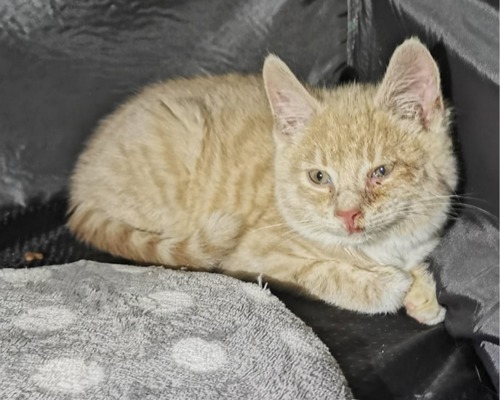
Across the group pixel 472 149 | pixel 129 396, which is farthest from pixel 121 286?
pixel 472 149

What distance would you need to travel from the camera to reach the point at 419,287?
65.5 inches

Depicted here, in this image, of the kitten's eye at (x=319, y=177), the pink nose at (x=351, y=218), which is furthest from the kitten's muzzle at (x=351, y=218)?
the kitten's eye at (x=319, y=177)

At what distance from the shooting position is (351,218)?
1531 millimetres

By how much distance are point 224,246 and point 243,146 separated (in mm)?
301

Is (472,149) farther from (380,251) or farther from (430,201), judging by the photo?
(380,251)

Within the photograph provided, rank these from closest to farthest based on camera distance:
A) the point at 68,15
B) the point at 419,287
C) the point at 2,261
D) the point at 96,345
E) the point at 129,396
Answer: the point at 129,396, the point at 96,345, the point at 419,287, the point at 2,261, the point at 68,15

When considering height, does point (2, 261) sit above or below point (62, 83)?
below

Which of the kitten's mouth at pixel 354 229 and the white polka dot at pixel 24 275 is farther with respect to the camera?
the white polka dot at pixel 24 275

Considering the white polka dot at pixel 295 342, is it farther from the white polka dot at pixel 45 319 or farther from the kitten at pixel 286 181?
the white polka dot at pixel 45 319

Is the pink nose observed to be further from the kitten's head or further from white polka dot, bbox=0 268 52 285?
white polka dot, bbox=0 268 52 285

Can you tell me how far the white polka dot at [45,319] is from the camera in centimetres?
149

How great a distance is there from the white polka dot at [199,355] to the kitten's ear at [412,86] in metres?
0.63

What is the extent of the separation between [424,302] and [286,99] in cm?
54

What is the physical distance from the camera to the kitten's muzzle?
153cm
